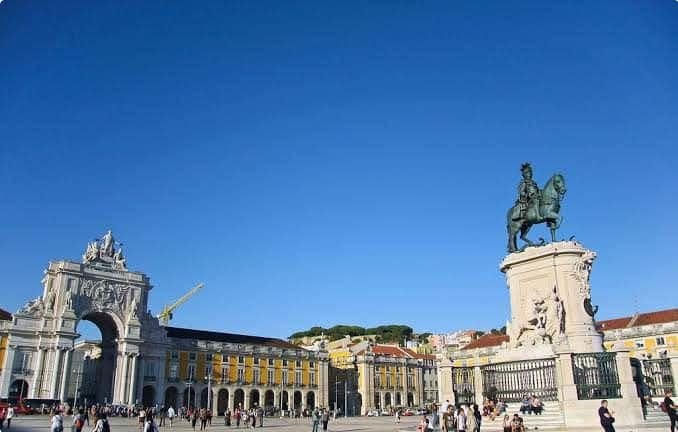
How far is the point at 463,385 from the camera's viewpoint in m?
24.0

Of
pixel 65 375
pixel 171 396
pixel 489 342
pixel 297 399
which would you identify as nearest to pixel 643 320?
pixel 489 342

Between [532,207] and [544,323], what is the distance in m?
5.57

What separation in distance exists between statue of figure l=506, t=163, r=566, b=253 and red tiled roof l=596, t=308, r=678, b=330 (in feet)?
135

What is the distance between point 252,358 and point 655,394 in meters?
55.4

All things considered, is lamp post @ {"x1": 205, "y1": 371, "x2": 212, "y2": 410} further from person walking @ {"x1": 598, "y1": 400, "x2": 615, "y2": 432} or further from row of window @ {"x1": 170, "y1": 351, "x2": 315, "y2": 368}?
person walking @ {"x1": 598, "y1": 400, "x2": 615, "y2": 432}

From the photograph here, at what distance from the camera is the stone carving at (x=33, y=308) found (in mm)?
59156

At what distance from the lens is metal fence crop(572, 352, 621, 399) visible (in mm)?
19594

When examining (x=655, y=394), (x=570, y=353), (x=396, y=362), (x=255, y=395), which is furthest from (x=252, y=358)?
(x=570, y=353)

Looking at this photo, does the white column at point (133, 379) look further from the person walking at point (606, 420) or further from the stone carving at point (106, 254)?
the person walking at point (606, 420)

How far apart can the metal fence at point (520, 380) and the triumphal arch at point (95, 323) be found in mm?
48779

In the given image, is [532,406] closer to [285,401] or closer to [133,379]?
[133,379]

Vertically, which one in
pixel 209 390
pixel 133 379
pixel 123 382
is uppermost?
pixel 133 379

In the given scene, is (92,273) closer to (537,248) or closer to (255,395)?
(255,395)

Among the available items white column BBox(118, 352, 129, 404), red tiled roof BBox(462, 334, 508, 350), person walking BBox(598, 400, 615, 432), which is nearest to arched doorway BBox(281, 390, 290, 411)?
white column BBox(118, 352, 129, 404)
